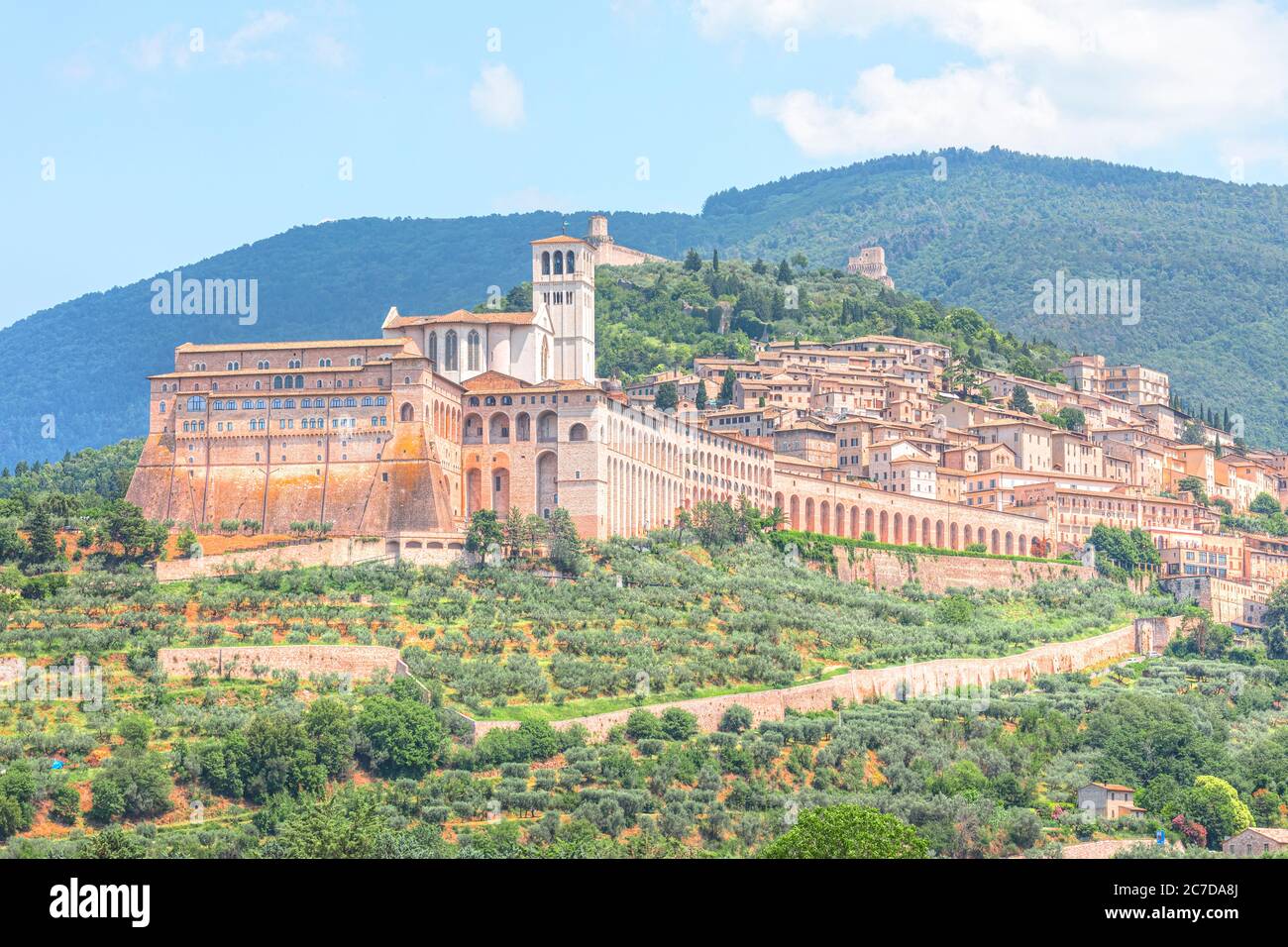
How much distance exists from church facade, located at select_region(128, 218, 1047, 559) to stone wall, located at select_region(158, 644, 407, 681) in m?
9.20

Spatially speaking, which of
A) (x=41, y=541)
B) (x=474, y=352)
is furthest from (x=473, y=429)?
(x=41, y=541)

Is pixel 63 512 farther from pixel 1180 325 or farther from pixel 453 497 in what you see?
pixel 1180 325

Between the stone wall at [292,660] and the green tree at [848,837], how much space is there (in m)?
18.3

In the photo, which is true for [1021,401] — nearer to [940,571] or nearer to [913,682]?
[940,571]

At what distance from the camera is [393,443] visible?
240 feet

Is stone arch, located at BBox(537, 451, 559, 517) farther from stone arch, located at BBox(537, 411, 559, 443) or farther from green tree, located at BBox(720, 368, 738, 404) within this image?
green tree, located at BBox(720, 368, 738, 404)

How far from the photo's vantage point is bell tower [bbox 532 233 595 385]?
8969cm

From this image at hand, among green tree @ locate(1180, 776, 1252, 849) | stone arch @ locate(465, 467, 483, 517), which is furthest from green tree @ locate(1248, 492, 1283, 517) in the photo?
stone arch @ locate(465, 467, 483, 517)

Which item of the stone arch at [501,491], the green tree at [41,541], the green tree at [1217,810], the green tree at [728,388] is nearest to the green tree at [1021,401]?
the green tree at [728,388]

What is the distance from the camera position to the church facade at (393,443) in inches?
2859

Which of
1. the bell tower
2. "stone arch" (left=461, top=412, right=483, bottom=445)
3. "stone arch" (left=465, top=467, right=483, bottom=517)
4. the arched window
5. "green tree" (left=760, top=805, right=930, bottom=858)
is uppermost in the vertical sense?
the bell tower

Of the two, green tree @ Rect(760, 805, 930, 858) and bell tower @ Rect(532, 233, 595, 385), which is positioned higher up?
bell tower @ Rect(532, 233, 595, 385)

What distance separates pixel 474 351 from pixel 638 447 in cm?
811

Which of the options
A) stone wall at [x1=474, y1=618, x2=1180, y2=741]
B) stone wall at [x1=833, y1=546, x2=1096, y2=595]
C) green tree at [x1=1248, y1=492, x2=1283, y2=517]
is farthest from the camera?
green tree at [x1=1248, y1=492, x2=1283, y2=517]
